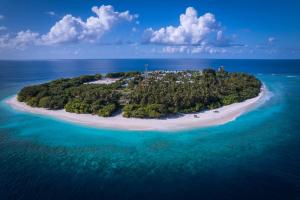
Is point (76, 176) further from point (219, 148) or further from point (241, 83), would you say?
point (241, 83)

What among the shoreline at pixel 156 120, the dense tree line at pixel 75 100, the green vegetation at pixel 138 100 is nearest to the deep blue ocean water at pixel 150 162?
the shoreline at pixel 156 120

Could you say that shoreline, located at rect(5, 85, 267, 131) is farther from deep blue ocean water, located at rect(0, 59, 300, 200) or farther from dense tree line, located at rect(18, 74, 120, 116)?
deep blue ocean water, located at rect(0, 59, 300, 200)

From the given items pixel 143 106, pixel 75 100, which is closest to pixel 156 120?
pixel 143 106

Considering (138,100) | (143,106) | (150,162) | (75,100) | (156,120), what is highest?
(138,100)

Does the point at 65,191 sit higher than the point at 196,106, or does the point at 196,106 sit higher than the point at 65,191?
the point at 196,106

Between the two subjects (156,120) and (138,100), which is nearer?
(156,120)

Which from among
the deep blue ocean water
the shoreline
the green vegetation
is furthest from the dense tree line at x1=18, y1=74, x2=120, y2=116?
the deep blue ocean water

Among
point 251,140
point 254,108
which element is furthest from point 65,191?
point 254,108

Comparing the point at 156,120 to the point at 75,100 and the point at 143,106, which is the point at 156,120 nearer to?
the point at 143,106
